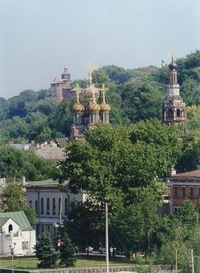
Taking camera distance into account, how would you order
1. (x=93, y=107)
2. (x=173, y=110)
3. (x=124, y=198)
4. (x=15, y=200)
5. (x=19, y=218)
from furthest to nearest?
(x=173, y=110) → (x=93, y=107) → (x=15, y=200) → (x=19, y=218) → (x=124, y=198)

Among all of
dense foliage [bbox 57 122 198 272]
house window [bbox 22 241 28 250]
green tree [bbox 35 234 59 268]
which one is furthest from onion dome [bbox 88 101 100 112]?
green tree [bbox 35 234 59 268]

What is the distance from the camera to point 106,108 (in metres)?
104

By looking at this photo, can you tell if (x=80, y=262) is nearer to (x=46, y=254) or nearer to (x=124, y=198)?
(x=46, y=254)

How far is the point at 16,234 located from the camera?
6775 cm

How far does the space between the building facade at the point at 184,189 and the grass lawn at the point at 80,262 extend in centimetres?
798

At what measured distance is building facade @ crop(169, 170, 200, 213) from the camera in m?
68.2

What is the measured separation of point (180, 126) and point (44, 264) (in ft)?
149

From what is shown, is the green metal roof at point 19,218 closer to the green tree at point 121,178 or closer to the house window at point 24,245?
the house window at point 24,245

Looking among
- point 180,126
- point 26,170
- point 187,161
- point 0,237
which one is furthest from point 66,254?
point 180,126

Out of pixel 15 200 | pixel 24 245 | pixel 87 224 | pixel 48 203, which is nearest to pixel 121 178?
pixel 87 224

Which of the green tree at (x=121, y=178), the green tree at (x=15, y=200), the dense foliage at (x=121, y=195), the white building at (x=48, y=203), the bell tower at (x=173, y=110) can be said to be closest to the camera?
the dense foliage at (x=121, y=195)

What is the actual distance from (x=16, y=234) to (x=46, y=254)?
36.8 ft

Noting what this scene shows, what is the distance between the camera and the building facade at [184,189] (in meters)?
68.2

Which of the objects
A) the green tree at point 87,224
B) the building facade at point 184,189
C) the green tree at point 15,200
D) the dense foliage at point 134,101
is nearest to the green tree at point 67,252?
the green tree at point 87,224
